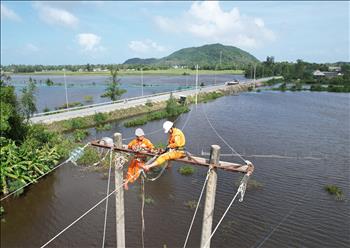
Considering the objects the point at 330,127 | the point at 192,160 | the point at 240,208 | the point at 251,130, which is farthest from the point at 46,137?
the point at 330,127

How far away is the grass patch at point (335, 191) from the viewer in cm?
1558

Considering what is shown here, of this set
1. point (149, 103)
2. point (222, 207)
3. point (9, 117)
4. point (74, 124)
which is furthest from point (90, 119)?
point (222, 207)

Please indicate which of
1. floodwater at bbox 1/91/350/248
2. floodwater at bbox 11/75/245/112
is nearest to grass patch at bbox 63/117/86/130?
floodwater at bbox 11/75/245/112

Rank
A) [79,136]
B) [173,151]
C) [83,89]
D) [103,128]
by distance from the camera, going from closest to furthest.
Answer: [173,151] < [79,136] < [103,128] < [83,89]

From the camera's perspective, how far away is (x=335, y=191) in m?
16.0

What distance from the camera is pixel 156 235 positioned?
495 inches

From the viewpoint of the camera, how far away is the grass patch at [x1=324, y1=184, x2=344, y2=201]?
51.1 feet

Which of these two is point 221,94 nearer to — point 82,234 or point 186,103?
point 186,103

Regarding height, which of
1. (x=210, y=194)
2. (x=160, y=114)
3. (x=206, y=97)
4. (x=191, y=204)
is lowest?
(x=191, y=204)

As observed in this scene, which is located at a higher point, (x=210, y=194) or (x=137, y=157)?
(x=137, y=157)

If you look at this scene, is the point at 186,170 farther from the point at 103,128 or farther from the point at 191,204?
the point at 103,128

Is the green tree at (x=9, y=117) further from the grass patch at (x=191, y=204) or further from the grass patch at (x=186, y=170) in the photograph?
the grass patch at (x=186, y=170)

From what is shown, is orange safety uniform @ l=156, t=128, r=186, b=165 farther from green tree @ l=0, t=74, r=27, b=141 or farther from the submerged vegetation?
the submerged vegetation

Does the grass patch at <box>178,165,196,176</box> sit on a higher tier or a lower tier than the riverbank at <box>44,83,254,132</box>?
lower
